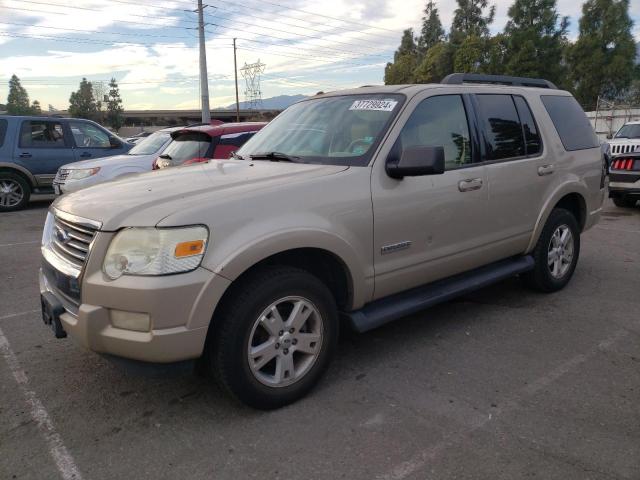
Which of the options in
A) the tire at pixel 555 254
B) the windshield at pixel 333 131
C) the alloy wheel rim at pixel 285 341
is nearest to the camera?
the alloy wheel rim at pixel 285 341

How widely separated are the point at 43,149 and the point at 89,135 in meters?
0.99

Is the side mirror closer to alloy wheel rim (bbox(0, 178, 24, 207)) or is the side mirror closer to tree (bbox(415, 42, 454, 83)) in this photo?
alloy wheel rim (bbox(0, 178, 24, 207))

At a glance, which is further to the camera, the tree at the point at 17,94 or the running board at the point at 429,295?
the tree at the point at 17,94

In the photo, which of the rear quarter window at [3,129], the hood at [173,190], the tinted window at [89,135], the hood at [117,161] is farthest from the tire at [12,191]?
the hood at [173,190]

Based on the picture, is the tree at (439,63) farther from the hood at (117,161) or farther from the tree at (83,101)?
the tree at (83,101)

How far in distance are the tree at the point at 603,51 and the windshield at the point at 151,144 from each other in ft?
123

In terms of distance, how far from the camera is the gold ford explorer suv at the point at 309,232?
8.54 feet

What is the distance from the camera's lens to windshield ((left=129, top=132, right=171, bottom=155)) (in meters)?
9.80

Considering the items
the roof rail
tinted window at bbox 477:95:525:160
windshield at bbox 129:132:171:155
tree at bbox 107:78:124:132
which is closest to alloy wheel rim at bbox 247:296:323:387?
tinted window at bbox 477:95:525:160

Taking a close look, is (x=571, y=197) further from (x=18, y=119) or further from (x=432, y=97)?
(x=18, y=119)

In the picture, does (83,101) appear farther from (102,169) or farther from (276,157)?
(276,157)

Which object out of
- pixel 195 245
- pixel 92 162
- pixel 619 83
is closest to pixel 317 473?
pixel 195 245

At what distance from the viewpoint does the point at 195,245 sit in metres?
2.60

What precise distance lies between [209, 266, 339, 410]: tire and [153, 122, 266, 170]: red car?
4.47m
